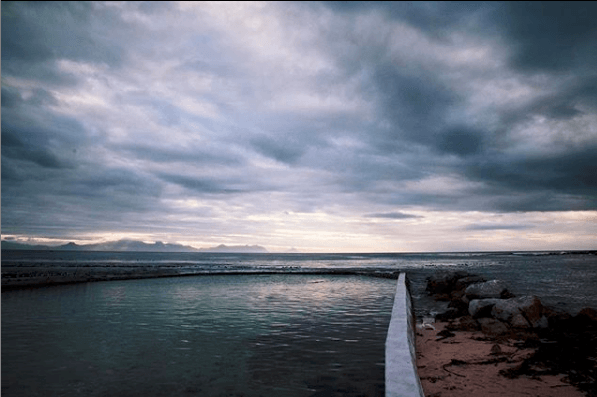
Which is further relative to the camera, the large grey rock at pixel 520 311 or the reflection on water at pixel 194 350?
the large grey rock at pixel 520 311

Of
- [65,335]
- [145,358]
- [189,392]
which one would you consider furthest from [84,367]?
[65,335]

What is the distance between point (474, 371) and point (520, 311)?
4.73 metres

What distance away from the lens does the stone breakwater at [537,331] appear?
5.88 meters

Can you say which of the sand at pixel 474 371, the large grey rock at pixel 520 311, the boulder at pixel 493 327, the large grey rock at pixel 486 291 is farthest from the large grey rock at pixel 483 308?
the large grey rock at pixel 486 291

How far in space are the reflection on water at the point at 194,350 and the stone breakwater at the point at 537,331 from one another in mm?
2655

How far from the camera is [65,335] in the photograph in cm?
947

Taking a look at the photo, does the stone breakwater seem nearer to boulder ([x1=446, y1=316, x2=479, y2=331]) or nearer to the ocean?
boulder ([x1=446, y1=316, x2=479, y2=331])

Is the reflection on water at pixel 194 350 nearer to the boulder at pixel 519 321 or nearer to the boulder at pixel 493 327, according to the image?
the boulder at pixel 493 327

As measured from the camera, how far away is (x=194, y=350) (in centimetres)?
791

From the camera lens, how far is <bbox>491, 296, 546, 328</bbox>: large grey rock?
9252 millimetres

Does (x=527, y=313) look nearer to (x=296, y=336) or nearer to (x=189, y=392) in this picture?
(x=296, y=336)

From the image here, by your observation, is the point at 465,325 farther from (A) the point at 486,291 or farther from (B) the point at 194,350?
A: (B) the point at 194,350

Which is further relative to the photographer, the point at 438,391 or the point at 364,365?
the point at 364,365

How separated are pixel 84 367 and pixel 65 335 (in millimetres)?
3535
